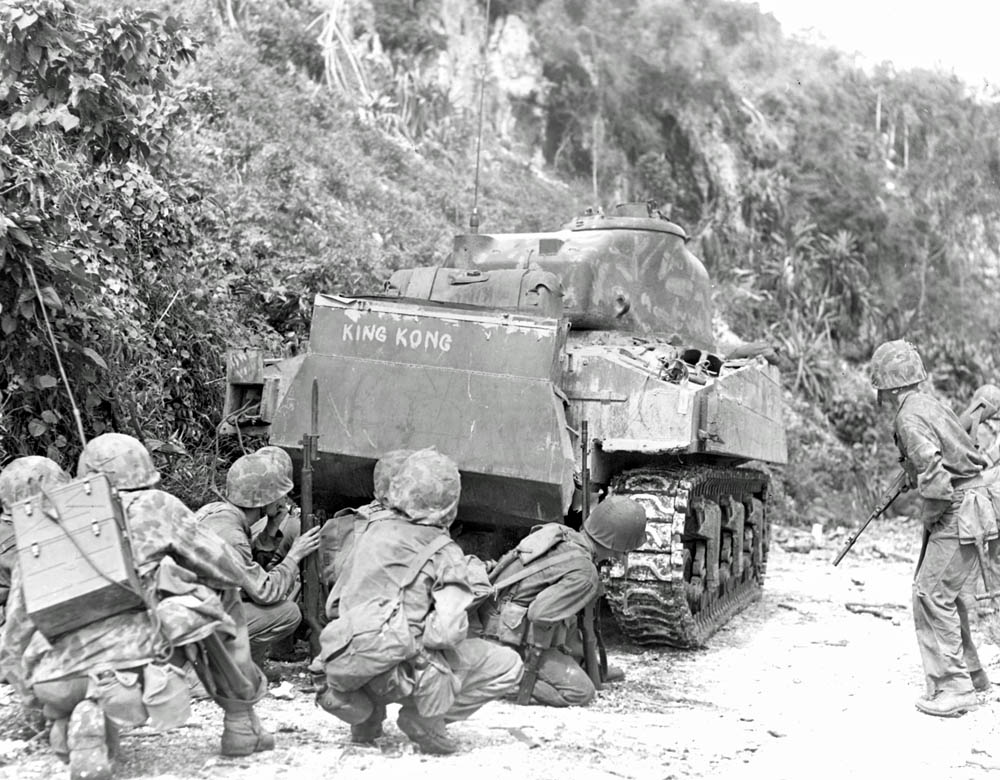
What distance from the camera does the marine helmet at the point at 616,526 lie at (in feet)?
20.4

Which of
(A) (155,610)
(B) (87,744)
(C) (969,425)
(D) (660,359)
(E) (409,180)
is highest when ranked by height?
(E) (409,180)

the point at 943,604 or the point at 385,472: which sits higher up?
the point at 385,472

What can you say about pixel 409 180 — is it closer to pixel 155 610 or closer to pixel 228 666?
pixel 228 666

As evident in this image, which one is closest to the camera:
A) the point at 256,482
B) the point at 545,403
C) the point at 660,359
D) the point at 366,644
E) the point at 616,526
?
the point at 366,644

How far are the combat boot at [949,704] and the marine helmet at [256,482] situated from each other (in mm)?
3289

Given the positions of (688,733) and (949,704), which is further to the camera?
(949,704)

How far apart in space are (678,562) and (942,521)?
1547 millimetres

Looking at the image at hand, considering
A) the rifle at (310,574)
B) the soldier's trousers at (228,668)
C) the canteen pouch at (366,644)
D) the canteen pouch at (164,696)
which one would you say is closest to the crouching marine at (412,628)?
the canteen pouch at (366,644)

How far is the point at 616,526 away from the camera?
6199mm

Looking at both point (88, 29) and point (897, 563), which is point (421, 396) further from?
point (897, 563)

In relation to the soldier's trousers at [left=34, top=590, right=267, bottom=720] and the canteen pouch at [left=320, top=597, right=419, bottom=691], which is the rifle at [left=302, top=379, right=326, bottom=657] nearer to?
the soldier's trousers at [left=34, top=590, right=267, bottom=720]

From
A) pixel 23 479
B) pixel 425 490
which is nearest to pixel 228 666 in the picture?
pixel 425 490

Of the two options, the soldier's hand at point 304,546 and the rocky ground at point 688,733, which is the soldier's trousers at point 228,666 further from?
the soldier's hand at point 304,546

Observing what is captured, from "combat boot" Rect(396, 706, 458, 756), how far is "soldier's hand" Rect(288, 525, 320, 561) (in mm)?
1083
